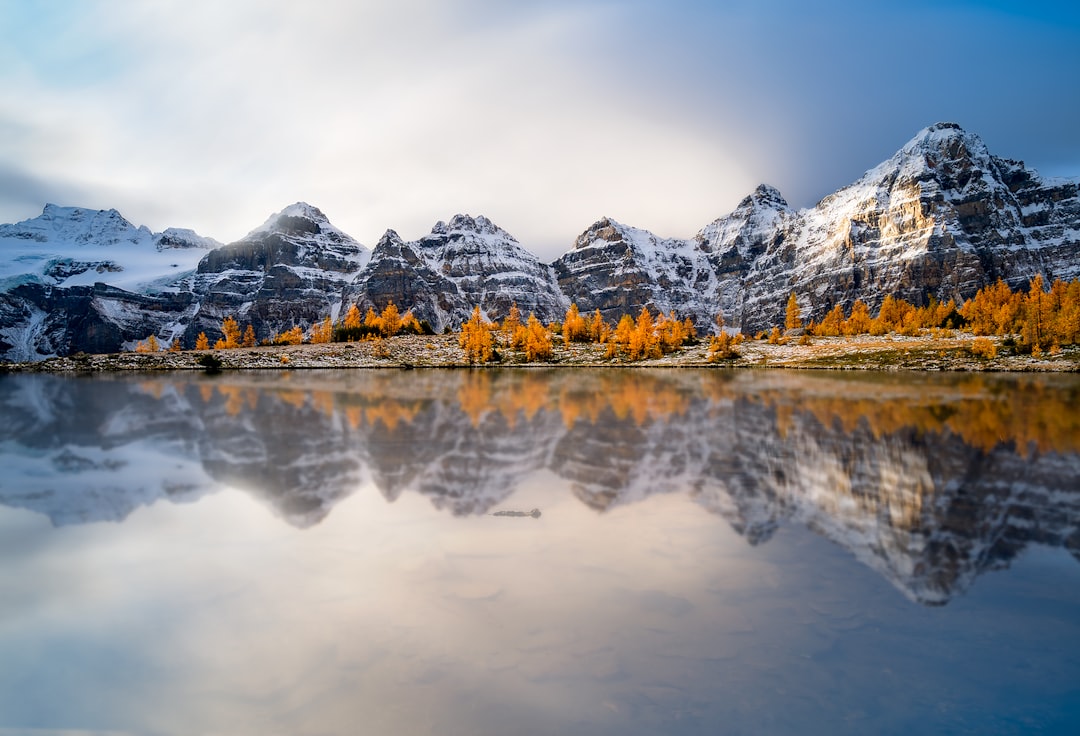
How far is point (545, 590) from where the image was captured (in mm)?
9062

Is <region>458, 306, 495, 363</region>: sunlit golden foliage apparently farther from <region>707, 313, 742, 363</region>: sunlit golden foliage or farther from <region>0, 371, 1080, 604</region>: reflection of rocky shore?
<region>0, 371, 1080, 604</region>: reflection of rocky shore

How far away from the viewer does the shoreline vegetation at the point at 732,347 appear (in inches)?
3056

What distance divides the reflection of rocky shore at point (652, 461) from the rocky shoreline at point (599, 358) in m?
48.9

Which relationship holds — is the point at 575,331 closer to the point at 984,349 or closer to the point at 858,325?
the point at 858,325

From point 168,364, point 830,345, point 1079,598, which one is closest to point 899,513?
point 1079,598

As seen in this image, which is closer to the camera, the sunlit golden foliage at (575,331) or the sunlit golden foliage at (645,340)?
the sunlit golden foliage at (645,340)

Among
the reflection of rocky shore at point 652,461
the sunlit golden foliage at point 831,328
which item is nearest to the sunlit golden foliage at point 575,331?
the sunlit golden foliage at point 831,328

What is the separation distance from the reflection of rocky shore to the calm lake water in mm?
140

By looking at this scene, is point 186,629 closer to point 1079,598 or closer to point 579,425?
point 1079,598

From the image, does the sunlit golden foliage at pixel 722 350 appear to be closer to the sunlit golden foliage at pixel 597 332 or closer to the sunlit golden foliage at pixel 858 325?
the sunlit golden foliage at pixel 597 332

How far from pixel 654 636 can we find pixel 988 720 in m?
3.71

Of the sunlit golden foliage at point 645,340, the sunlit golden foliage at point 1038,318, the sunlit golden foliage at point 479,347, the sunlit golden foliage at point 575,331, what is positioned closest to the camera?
the sunlit golden foliage at point 1038,318

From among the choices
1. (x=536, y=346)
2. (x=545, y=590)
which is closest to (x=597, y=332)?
(x=536, y=346)

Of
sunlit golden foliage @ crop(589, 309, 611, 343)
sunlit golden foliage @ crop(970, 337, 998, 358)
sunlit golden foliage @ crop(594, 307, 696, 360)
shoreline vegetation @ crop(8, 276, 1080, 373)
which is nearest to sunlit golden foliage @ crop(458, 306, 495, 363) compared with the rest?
shoreline vegetation @ crop(8, 276, 1080, 373)
